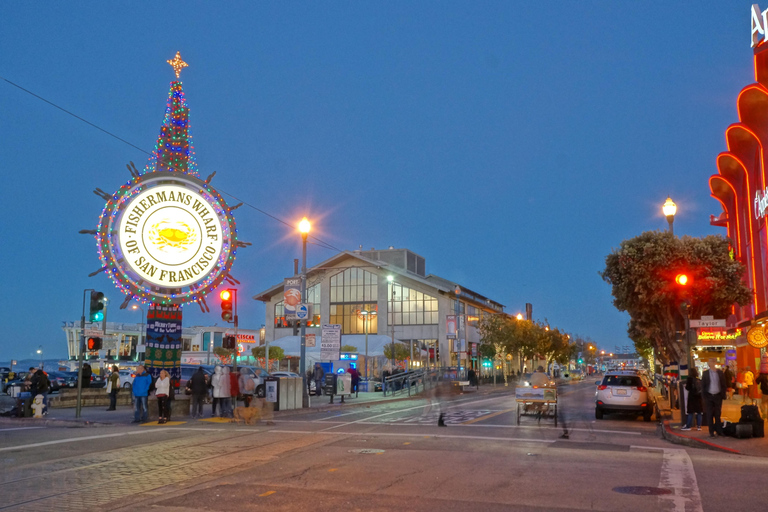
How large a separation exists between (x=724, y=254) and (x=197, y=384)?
22337mm

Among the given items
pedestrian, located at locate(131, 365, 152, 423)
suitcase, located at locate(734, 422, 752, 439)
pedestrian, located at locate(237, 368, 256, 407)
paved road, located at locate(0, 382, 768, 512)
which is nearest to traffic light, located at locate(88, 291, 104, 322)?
pedestrian, located at locate(131, 365, 152, 423)

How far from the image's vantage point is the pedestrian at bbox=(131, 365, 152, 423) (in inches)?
786

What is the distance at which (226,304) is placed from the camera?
22172mm

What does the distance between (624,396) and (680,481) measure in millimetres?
11541

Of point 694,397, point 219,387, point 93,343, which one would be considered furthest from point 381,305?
point 694,397

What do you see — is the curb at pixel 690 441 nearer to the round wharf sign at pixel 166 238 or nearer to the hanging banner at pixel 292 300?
the hanging banner at pixel 292 300

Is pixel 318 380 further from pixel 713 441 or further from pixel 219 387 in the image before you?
pixel 713 441

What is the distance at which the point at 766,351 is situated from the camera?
→ 26.6 m

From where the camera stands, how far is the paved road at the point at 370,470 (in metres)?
8.28

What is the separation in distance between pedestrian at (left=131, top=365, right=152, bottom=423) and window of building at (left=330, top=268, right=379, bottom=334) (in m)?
43.5

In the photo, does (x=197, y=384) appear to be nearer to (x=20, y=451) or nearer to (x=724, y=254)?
(x=20, y=451)

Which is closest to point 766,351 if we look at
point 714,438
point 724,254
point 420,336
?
point 724,254

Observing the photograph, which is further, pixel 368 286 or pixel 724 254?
pixel 368 286

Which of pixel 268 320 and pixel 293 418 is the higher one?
pixel 268 320
